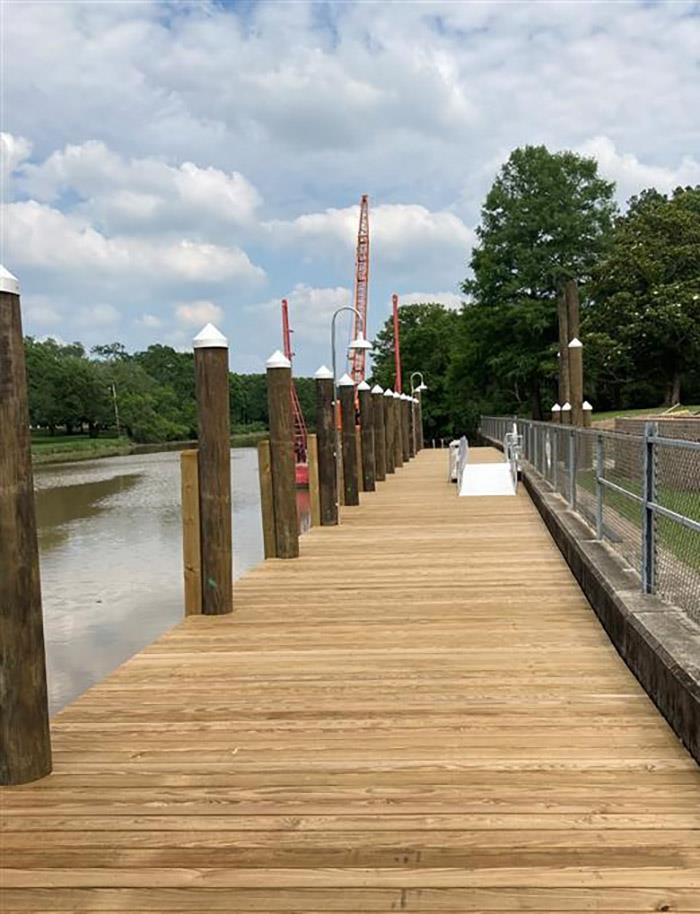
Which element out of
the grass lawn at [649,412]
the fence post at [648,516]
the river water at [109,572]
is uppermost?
the grass lawn at [649,412]

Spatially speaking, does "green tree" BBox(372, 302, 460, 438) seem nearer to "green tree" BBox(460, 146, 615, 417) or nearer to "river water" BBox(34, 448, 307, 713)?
"green tree" BBox(460, 146, 615, 417)

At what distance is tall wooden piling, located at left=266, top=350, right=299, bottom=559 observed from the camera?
25.4ft

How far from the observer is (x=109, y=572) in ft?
52.5

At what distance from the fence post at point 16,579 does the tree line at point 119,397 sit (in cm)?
7361

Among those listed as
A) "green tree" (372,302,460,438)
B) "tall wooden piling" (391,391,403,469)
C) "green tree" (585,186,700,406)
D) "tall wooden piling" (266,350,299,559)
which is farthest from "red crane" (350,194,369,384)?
"tall wooden piling" (266,350,299,559)

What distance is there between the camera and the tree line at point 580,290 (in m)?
40.8

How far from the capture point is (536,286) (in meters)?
50.9

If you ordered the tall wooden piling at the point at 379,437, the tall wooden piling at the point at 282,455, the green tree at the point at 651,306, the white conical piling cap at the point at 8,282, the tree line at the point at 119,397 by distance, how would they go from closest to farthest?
the white conical piling cap at the point at 8,282, the tall wooden piling at the point at 282,455, the tall wooden piling at the point at 379,437, the green tree at the point at 651,306, the tree line at the point at 119,397

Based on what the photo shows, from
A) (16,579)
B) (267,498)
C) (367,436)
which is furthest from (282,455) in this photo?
(367,436)

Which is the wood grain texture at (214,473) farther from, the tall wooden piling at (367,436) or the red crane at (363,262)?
the red crane at (363,262)

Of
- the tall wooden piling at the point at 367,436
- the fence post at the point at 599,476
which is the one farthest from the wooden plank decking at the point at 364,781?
the tall wooden piling at the point at 367,436

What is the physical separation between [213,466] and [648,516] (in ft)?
8.74

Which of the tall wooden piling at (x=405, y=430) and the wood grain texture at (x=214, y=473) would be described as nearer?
the wood grain texture at (x=214, y=473)

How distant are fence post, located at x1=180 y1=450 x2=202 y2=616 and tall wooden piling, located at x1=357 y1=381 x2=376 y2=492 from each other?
1008 cm
